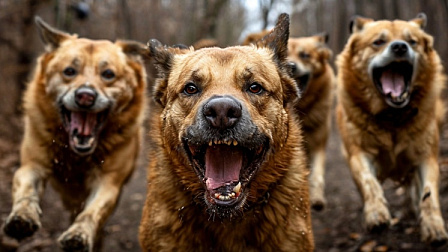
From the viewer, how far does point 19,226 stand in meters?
4.58

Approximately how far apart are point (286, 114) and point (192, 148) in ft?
2.72

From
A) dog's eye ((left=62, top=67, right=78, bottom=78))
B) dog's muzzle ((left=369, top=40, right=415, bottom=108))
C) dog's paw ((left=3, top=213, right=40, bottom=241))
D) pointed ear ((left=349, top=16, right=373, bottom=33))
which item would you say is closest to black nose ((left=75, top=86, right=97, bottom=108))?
dog's eye ((left=62, top=67, right=78, bottom=78))

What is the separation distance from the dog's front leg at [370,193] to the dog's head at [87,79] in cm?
279

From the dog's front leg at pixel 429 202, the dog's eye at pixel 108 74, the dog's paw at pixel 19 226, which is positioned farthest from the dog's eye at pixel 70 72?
the dog's front leg at pixel 429 202

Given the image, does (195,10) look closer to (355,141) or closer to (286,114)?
(355,141)

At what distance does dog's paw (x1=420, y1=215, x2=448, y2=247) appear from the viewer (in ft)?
16.1

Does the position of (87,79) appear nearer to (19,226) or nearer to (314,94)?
(19,226)

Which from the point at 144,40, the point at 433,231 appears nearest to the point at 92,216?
the point at 433,231

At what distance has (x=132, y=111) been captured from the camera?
632 centimetres

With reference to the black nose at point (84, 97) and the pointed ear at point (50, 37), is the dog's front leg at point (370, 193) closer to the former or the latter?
the black nose at point (84, 97)

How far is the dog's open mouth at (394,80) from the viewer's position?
5.93 metres

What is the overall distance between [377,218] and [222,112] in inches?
104

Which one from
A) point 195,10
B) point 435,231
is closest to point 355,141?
point 435,231

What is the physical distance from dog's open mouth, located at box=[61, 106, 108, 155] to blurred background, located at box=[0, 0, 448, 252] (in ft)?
4.30
